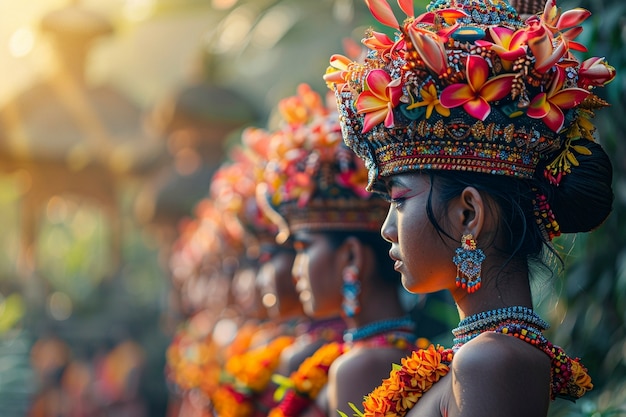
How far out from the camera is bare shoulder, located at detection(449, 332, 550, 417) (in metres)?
2.40

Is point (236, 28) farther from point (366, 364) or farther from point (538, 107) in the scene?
point (538, 107)

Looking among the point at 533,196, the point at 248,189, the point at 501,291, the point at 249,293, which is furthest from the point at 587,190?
the point at 249,293

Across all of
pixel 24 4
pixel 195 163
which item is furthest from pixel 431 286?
pixel 24 4

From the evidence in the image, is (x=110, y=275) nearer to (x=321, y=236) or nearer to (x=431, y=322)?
(x=431, y=322)

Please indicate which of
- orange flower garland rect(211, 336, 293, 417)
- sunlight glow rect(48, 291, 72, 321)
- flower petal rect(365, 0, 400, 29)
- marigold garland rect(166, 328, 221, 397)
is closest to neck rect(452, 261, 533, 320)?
flower petal rect(365, 0, 400, 29)

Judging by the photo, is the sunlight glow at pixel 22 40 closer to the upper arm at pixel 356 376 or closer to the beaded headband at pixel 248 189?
the beaded headband at pixel 248 189

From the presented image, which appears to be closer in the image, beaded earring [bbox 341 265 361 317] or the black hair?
the black hair

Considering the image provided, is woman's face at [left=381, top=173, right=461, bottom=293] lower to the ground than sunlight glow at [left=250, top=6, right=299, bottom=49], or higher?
higher

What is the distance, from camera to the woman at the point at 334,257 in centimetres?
377

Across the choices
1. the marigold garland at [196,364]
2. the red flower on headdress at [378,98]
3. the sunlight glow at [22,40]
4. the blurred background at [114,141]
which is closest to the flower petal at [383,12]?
the red flower on headdress at [378,98]

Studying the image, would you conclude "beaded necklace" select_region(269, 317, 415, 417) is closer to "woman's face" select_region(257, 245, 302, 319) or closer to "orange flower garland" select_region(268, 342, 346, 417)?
"orange flower garland" select_region(268, 342, 346, 417)

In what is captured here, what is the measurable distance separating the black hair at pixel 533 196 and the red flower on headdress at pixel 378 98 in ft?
0.72

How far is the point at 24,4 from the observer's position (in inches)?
661

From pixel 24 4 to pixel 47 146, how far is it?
2.78 metres
